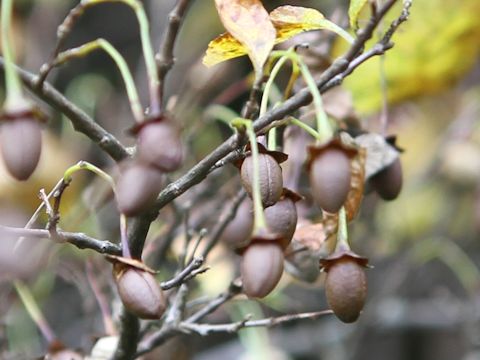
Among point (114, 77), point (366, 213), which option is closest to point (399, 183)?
point (366, 213)

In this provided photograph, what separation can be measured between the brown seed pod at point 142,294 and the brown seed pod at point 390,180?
11.1 inches

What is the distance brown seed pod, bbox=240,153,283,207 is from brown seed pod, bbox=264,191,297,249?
0.10ft

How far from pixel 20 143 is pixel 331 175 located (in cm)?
18

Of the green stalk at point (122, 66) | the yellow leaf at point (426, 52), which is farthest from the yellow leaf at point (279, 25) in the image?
the yellow leaf at point (426, 52)

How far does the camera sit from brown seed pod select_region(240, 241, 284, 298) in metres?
0.55

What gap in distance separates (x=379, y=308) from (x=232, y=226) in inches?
28.2

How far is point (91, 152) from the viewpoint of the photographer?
1.69 meters

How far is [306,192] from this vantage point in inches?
38.6

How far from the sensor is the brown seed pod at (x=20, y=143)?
539mm

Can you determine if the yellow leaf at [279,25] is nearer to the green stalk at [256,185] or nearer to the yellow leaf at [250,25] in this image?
the yellow leaf at [250,25]

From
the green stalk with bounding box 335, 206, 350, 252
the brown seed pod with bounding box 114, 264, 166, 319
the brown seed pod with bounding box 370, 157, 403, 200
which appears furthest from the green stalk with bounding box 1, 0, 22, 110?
the brown seed pod with bounding box 370, 157, 403, 200

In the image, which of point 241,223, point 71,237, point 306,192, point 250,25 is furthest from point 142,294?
point 306,192

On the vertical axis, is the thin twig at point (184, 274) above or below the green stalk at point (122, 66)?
below

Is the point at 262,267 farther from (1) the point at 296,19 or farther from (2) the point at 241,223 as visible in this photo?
(2) the point at 241,223
